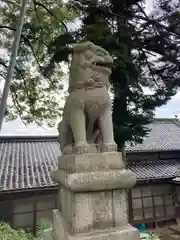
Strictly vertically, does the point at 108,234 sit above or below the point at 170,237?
above

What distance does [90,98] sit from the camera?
2254 millimetres

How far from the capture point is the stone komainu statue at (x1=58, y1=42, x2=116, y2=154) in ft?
7.25

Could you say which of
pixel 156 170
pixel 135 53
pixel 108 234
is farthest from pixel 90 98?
pixel 156 170

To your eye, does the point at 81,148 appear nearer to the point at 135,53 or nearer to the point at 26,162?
the point at 135,53

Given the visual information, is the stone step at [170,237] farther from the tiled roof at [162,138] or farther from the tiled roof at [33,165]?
the tiled roof at [162,138]

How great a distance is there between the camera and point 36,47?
8898 millimetres

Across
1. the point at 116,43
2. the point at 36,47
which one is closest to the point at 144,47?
the point at 116,43

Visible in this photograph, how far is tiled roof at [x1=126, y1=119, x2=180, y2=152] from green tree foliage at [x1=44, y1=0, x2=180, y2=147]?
15.0 ft

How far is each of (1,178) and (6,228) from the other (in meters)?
3.22

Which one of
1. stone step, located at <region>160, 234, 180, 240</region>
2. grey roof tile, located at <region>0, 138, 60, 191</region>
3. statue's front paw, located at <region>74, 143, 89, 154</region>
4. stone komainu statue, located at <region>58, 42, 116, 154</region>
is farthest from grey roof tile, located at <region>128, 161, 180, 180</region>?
statue's front paw, located at <region>74, 143, 89, 154</region>

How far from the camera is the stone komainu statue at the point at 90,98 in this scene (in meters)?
2.21

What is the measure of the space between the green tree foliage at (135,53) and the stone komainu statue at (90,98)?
4748mm

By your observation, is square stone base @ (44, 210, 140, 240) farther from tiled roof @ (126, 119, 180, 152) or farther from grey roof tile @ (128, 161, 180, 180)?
tiled roof @ (126, 119, 180, 152)

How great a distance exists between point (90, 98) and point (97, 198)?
1002mm
